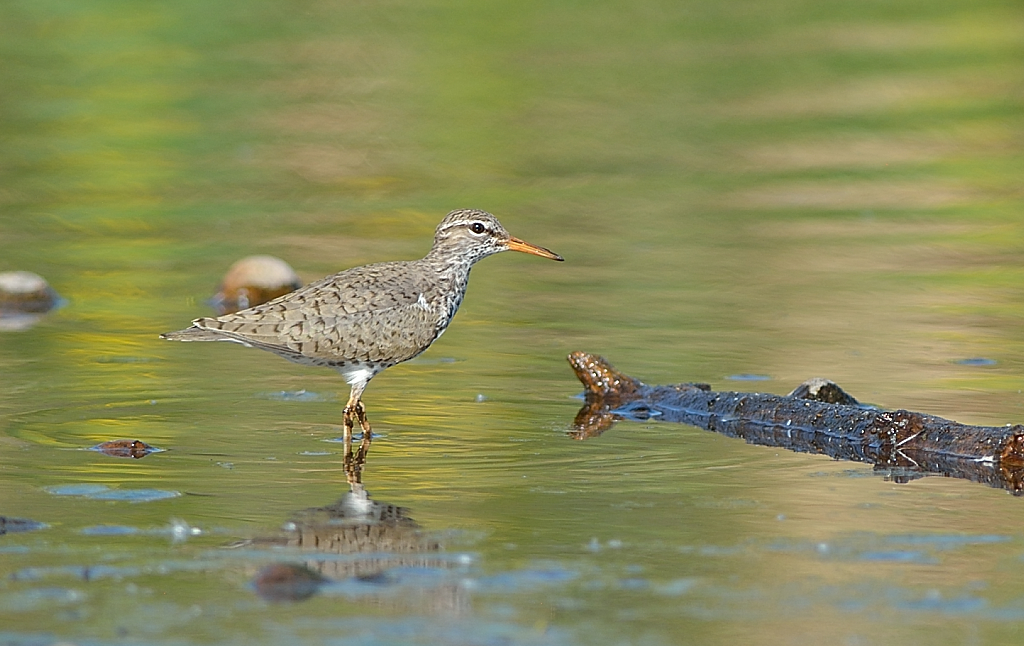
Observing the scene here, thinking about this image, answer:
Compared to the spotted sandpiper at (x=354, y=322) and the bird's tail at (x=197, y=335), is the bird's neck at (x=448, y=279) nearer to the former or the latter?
the spotted sandpiper at (x=354, y=322)

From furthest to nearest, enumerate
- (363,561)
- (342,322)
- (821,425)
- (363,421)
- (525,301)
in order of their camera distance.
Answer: (525,301)
(342,322)
(363,421)
(821,425)
(363,561)

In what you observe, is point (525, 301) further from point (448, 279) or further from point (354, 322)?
point (354, 322)

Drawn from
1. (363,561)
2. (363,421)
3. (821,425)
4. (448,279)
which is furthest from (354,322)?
(363,561)

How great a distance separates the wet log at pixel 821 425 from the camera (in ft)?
24.3

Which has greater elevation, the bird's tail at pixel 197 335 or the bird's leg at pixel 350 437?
the bird's tail at pixel 197 335

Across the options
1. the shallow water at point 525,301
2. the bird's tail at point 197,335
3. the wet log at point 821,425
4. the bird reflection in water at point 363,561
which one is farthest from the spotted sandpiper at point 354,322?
the bird reflection in water at point 363,561

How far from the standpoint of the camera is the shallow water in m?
5.71

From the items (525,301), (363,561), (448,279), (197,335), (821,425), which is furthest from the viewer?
(525,301)

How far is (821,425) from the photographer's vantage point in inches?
317

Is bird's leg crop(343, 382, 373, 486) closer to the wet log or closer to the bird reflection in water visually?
the bird reflection in water

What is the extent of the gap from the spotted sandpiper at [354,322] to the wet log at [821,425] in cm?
84

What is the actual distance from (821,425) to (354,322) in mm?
2416

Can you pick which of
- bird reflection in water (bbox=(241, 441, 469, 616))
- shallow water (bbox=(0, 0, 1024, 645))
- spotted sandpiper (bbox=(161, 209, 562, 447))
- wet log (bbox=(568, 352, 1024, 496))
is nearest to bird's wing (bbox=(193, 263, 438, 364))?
spotted sandpiper (bbox=(161, 209, 562, 447))

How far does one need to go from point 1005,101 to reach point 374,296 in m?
12.7
